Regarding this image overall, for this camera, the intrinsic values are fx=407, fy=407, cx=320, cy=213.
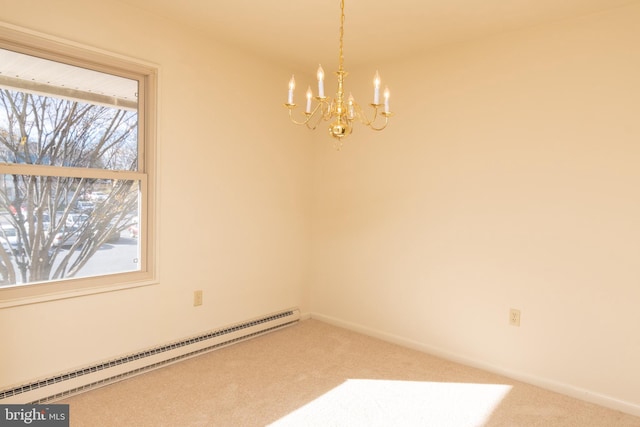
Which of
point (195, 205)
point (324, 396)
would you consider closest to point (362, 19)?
point (195, 205)

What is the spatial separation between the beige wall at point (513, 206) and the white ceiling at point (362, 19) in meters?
0.18

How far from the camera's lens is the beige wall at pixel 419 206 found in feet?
8.00

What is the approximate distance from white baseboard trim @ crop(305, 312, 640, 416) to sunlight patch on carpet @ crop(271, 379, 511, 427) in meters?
0.19

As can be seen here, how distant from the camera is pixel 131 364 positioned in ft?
8.87

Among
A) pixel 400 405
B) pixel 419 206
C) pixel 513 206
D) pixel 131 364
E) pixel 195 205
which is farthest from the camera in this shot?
pixel 419 206

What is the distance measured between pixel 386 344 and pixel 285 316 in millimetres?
965

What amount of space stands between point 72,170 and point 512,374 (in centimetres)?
318

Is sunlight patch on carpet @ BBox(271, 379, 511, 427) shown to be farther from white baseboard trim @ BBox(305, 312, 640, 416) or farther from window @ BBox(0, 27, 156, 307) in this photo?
window @ BBox(0, 27, 156, 307)

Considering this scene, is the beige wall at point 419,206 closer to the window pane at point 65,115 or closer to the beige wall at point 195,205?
the beige wall at point 195,205

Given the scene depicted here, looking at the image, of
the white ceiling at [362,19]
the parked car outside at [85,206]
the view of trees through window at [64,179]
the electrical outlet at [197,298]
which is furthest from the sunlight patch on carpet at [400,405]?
the white ceiling at [362,19]

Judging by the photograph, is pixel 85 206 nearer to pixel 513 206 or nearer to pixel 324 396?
pixel 324 396

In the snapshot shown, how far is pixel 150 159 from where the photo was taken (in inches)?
110

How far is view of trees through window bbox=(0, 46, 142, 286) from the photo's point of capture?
2.29m

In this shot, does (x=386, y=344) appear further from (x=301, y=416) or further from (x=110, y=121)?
(x=110, y=121)
